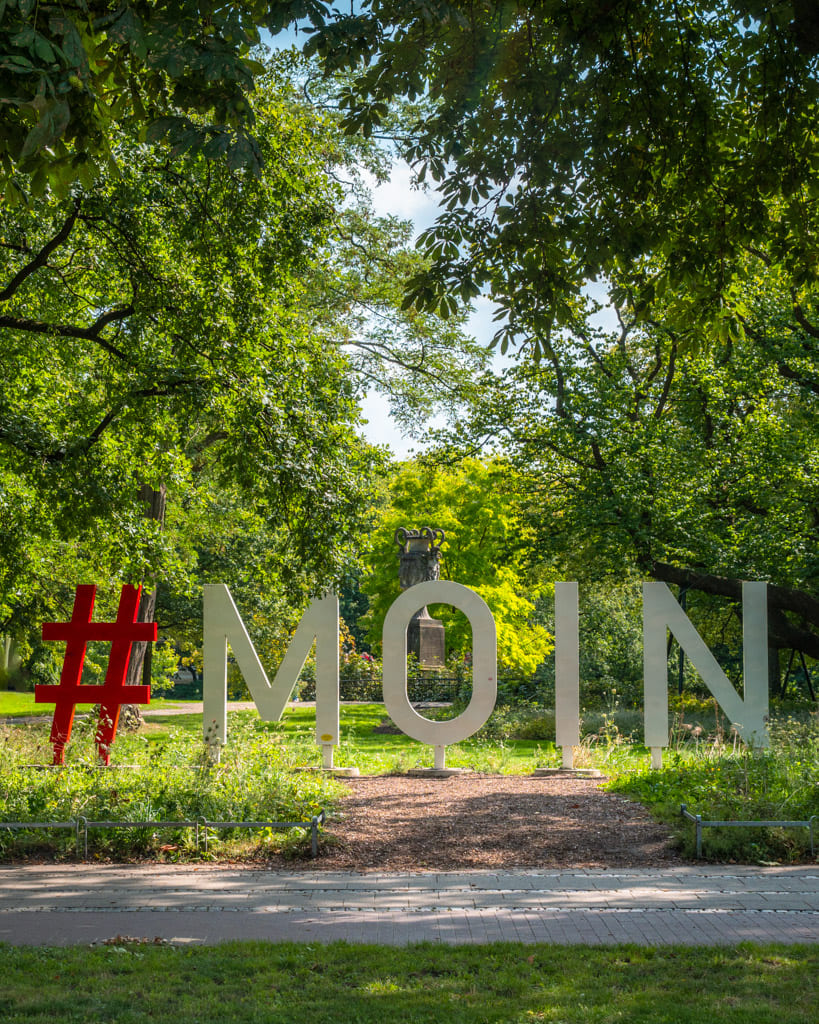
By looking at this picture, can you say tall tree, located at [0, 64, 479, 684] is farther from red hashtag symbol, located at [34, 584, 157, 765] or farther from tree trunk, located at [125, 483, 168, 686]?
tree trunk, located at [125, 483, 168, 686]

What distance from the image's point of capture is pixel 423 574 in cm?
2355

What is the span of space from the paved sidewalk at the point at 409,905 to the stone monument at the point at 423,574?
1556 cm

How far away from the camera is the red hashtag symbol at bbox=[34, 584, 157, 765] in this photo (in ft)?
40.1

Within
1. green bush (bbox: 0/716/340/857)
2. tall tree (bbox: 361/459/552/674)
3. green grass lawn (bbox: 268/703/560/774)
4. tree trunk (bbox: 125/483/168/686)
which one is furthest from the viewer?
tall tree (bbox: 361/459/552/674)

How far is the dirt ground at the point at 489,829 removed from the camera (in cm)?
849

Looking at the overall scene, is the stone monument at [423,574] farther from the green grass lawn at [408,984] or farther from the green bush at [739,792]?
the green grass lawn at [408,984]

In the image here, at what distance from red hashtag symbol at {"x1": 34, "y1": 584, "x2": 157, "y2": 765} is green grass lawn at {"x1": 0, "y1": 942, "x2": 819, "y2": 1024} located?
6.76 metres

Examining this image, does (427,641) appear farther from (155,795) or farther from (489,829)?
(155,795)

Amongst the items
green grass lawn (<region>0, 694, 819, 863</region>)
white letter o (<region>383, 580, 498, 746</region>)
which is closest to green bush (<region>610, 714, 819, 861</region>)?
green grass lawn (<region>0, 694, 819, 863</region>)

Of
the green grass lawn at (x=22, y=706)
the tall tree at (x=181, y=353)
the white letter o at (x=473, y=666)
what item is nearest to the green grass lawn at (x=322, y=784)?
the white letter o at (x=473, y=666)

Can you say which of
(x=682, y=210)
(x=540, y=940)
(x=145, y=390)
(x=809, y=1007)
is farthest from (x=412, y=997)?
(x=145, y=390)

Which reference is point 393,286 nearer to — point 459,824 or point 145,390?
point 145,390

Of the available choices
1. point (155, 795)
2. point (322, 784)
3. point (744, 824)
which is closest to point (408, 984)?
point (744, 824)

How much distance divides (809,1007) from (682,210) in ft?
18.2
